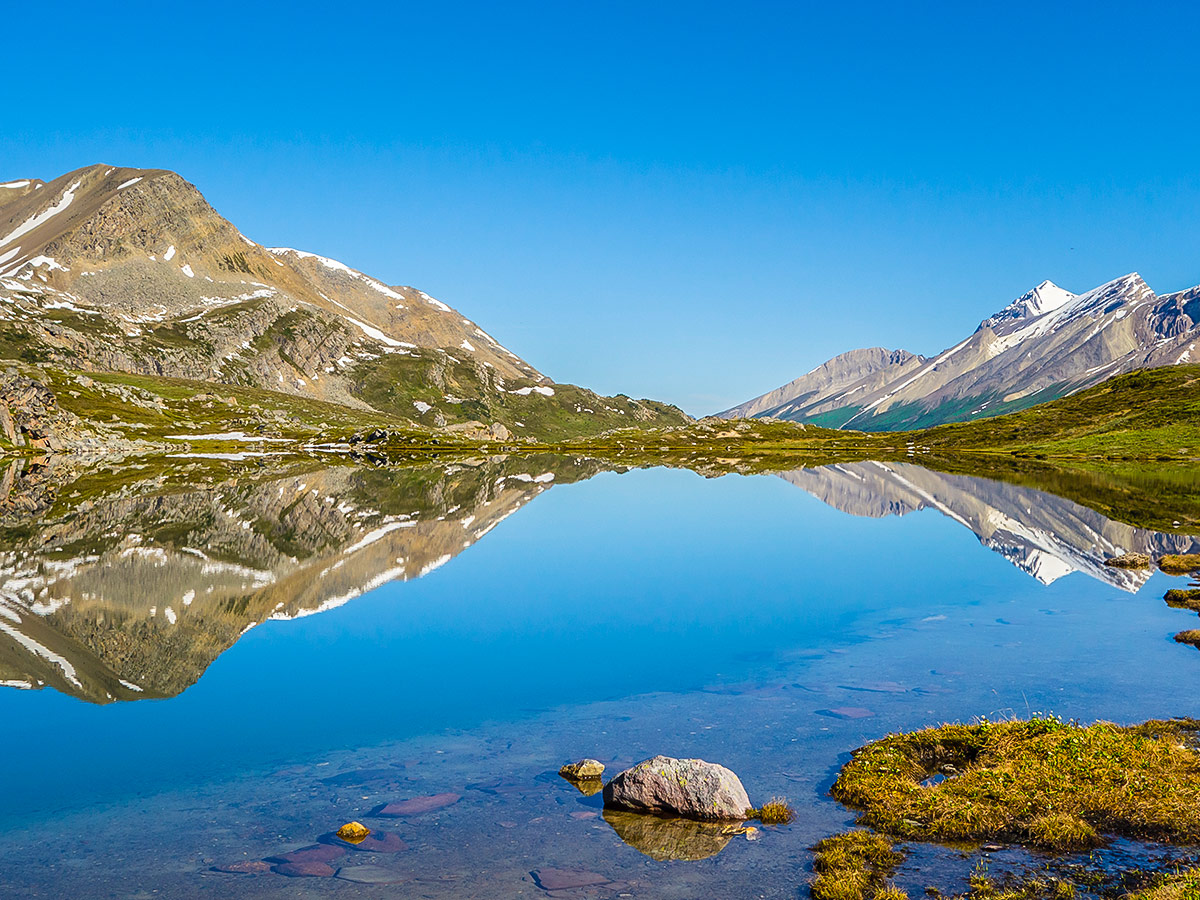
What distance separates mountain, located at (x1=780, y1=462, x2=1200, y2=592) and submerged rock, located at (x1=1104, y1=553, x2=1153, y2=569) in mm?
691

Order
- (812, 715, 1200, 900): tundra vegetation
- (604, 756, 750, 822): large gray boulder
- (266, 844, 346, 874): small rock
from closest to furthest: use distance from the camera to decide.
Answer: (812, 715, 1200, 900): tundra vegetation → (266, 844, 346, 874): small rock → (604, 756, 750, 822): large gray boulder

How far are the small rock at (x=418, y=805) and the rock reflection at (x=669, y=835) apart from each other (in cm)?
370

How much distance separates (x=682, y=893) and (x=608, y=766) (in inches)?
246

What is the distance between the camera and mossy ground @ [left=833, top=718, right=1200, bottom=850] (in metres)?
16.3

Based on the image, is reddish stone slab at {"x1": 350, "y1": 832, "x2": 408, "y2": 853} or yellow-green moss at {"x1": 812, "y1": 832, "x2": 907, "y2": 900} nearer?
yellow-green moss at {"x1": 812, "y1": 832, "x2": 907, "y2": 900}

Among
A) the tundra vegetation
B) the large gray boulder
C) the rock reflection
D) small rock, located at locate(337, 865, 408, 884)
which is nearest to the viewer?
the tundra vegetation

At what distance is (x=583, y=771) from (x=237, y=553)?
42.0 m

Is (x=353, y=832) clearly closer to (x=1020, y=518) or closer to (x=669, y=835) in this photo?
(x=669, y=835)

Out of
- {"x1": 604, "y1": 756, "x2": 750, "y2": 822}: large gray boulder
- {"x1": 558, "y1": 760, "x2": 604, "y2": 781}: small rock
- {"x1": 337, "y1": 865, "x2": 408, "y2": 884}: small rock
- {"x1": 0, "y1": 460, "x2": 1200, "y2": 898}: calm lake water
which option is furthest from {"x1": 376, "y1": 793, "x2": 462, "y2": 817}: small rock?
{"x1": 604, "y1": 756, "x2": 750, "y2": 822}: large gray boulder

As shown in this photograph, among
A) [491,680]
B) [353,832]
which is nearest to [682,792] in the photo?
[353,832]

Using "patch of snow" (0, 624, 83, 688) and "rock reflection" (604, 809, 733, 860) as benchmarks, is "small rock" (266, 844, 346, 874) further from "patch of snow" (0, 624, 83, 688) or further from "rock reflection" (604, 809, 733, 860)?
"patch of snow" (0, 624, 83, 688)

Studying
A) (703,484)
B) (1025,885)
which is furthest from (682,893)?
(703,484)

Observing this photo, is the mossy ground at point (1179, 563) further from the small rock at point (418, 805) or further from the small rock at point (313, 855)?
the small rock at point (313, 855)

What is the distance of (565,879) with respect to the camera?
1527 cm
